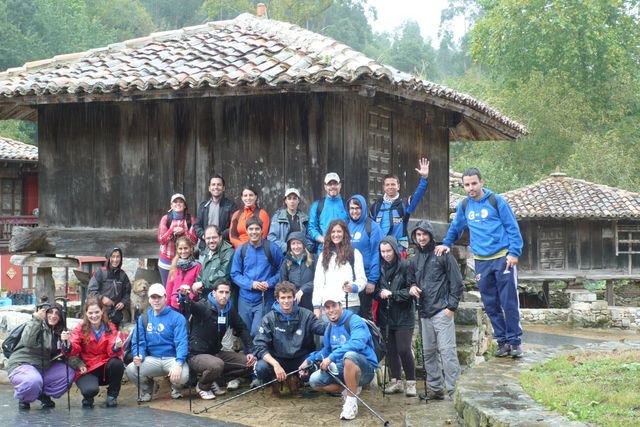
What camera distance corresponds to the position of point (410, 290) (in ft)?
25.4

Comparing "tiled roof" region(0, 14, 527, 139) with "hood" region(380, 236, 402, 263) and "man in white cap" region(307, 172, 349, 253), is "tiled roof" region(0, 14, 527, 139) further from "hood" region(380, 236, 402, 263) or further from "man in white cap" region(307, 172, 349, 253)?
"hood" region(380, 236, 402, 263)

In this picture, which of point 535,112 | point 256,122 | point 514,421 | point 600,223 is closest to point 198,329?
point 256,122

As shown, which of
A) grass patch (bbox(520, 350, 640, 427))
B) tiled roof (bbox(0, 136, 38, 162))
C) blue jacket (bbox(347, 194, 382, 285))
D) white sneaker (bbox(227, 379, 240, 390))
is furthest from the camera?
tiled roof (bbox(0, 136, 38, 162))

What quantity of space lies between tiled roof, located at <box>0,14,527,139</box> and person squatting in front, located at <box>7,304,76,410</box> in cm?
294

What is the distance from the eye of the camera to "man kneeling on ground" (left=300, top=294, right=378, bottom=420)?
7402 mm

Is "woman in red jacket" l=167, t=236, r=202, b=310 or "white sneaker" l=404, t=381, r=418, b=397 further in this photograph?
"woman in red jacket" l=167, t=236, r=202, b=310

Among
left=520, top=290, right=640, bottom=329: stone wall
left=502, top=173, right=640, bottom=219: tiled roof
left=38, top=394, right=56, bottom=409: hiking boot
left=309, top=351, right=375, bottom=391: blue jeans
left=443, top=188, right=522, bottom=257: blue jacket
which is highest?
left=502, top=173, right=640, bottom=219: tiled roof

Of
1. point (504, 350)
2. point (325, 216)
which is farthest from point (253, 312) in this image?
point (504, 350)

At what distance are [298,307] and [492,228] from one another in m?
2.06

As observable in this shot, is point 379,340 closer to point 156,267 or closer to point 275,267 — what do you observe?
point 275,267

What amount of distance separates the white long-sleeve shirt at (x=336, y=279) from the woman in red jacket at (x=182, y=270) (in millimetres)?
1512

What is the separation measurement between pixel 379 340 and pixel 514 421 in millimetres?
2842

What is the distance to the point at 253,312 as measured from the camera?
335 inches

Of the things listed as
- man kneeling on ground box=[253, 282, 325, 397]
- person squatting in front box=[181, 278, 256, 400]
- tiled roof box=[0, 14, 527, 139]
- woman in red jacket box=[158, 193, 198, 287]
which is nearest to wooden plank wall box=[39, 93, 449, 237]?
tiled roof box=[0, 14, 527, 139]
